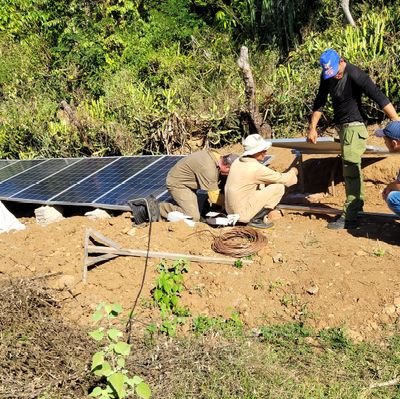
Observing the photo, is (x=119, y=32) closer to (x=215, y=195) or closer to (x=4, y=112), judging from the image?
(x=4, y=112)

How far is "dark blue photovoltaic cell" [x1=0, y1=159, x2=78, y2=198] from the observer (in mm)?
9698

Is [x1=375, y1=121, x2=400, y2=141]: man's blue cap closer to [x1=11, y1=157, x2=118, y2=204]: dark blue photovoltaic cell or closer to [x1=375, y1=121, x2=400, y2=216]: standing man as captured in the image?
[x1=375, y1=121, x2=400, y2=216]: standing man

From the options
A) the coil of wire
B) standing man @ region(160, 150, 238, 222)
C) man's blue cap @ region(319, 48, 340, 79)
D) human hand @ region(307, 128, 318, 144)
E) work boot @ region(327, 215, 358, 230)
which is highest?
man's blue cap @ region(319, 48, 340, 79)

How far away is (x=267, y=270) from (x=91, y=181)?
14.2ft

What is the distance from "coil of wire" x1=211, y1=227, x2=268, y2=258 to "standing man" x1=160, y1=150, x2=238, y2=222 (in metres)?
0.88

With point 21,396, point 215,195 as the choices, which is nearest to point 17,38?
point 215,195

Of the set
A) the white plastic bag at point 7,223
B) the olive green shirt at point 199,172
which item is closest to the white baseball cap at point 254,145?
the olive green shirt at point 199,172

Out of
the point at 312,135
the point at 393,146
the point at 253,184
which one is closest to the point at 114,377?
the point at 393,146

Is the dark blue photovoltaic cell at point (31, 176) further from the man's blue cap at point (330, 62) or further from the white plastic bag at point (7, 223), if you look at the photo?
the man's blue cap at point (330, 62)

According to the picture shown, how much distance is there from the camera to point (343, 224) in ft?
20.2

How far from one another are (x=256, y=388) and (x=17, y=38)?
1599cm

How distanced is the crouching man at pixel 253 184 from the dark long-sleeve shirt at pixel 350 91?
989 millimetres

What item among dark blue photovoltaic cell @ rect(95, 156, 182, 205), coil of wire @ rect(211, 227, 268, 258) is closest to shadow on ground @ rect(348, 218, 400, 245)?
coil of wire @ rect(211, 227, 268, 258)

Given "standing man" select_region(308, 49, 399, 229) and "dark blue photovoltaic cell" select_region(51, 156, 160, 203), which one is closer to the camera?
"standing man" select_region(308, 49, 399, 229)
